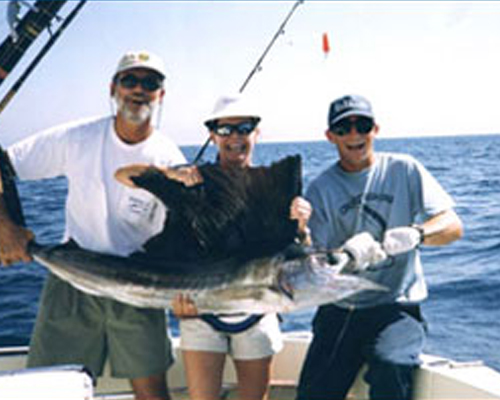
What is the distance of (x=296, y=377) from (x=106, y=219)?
3.96ft

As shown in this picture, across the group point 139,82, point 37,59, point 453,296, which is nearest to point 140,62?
point 139,82

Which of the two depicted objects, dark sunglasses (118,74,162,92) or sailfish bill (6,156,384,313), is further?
dark sunglasses (118,74,162,92)

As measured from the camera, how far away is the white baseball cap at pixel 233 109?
2.30 meters

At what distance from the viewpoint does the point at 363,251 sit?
213 cm

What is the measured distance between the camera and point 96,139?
249 centimetres

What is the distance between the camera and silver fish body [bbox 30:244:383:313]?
7.00 feet

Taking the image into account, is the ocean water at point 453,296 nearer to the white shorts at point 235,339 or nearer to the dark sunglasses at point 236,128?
the white shorts at point 235,339

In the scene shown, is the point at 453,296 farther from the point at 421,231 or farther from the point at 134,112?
the point at 134,112

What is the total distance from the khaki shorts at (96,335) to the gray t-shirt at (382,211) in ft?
2.44

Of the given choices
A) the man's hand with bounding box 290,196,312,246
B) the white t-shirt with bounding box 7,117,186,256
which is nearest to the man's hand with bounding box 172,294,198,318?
the white t-shirt with bounding box 7,117,186,256

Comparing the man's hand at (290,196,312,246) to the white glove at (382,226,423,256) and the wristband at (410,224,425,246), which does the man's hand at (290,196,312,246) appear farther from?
the wristband at (410,224,425,246)

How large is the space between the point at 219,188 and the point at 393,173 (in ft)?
2.22

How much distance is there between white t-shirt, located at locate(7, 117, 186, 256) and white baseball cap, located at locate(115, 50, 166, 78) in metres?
0.23

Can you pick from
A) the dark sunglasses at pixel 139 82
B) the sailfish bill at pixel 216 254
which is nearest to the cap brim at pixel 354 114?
the sailfish bill at pixel 216 254
